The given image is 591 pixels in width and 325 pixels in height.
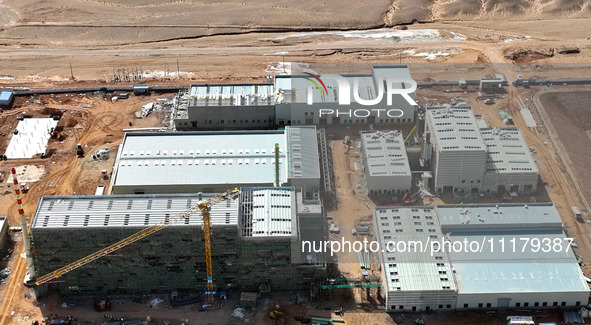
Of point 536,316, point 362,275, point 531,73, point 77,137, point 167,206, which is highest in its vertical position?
point 531,73

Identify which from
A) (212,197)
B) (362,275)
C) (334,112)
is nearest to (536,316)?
Answer: (362,275)

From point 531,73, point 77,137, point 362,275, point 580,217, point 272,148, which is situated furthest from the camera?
point 531,73

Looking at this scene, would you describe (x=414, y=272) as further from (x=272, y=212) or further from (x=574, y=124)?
(x=574, y=124)

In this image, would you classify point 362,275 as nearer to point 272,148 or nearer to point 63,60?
point 272,148

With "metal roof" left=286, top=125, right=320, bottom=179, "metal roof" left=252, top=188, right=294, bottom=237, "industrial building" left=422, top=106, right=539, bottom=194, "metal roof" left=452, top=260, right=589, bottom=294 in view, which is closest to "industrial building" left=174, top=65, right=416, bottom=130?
"metal roof" left=286, top=125, right=320, bottom=179

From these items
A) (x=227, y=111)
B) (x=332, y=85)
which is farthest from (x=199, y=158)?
(x=332, y=85)

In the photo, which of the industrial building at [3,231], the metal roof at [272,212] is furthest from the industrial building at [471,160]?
the industrial building at [3,231]
